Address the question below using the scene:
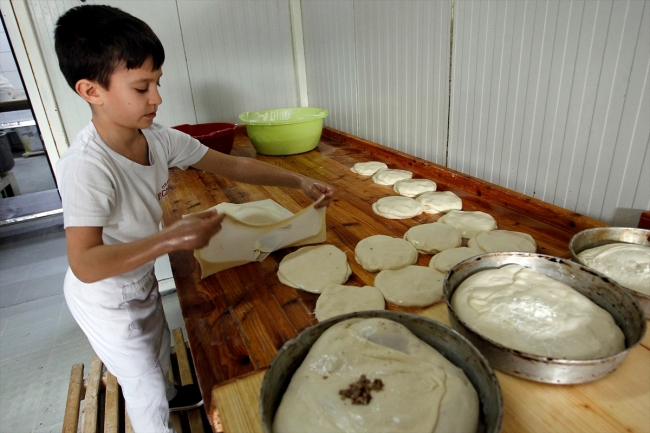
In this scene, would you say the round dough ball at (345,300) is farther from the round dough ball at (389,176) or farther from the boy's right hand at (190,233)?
the round dough ball at (389,176)

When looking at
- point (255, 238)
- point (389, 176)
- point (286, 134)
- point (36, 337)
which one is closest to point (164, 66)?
point (286, 134)

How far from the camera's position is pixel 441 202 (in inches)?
68.1

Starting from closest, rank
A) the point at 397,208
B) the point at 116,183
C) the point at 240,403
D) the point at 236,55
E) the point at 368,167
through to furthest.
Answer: the point at 240,403 < the point at 116,183 < the point at 397,208 < the point at 368,167 < the point at 236,55

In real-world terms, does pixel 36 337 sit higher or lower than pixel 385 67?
lower

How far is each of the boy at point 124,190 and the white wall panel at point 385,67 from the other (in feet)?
3.18

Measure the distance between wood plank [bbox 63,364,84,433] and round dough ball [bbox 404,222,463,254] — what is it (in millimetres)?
1761

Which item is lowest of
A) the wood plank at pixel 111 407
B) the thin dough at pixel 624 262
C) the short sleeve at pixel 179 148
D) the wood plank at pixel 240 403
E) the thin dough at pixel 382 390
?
the wood plank at pixel 111 407

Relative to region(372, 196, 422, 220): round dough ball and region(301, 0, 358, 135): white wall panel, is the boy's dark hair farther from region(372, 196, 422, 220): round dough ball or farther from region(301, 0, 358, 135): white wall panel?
region(301, 0, 358, 135): white wall panel

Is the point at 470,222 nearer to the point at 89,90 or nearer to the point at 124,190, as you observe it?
the point at 124,190

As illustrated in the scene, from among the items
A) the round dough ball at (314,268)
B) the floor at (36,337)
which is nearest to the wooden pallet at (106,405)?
the floor at (36,337)

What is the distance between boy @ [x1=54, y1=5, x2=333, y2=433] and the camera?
975 millimetres

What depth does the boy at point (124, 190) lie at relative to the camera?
3.20 ft

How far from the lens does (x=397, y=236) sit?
156 centimetres

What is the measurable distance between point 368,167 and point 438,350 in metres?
1.57
